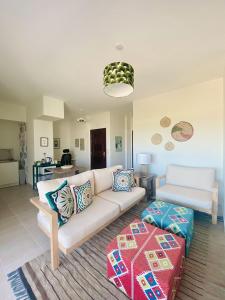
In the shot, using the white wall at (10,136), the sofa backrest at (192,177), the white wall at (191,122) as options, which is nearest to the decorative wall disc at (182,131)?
the white wall at (191,122)

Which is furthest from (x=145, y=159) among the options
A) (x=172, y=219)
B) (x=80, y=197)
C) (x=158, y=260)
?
(x=158, y=260)

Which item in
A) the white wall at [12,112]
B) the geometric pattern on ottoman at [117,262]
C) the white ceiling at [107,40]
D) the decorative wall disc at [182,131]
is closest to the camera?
the geometric pattern on ottoman at [117,262]

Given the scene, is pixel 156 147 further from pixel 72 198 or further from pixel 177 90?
pixel 72 198

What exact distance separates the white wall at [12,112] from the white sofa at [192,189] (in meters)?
4.65

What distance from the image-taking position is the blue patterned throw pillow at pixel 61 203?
5.44 feet

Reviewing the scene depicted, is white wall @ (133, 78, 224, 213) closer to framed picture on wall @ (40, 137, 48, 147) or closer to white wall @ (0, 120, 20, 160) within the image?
framed picture on wall @ (40, 137, 48, 147)

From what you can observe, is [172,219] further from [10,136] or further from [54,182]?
[10,136]

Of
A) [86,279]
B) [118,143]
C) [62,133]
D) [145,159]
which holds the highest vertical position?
[62,133]

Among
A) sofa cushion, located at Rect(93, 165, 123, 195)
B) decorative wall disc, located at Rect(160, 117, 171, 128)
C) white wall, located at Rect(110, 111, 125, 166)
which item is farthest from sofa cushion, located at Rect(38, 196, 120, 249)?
white wall, located at Rect(110, 111, 125, 166)

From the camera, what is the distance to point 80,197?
1968 mm

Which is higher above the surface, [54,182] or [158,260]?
[54,182]

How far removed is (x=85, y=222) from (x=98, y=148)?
4319 mm

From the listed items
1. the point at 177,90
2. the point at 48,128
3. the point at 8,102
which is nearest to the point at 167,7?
the point at 177,90

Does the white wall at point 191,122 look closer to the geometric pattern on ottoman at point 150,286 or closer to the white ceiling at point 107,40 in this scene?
the white ceiling at point 107,40
